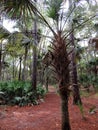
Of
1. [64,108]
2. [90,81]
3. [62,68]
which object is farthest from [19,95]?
[90,81]

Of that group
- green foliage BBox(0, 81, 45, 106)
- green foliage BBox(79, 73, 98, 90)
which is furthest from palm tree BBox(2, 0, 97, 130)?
green foliage BBox(79, 73, 98, 90)

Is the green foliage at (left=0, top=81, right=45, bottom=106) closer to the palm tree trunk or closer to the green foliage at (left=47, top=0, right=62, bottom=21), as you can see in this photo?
the palm tree trunk

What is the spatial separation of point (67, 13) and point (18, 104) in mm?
6816

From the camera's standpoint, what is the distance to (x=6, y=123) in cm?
689

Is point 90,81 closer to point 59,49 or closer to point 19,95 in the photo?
point 19,95

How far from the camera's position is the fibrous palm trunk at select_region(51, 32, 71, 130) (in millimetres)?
5477

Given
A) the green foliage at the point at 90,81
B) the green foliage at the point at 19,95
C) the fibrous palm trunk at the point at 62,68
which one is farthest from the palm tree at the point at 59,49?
the green foliage at the point at 90,81

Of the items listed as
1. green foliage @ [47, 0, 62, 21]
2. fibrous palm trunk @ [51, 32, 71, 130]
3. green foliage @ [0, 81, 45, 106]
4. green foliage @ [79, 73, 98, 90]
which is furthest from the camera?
green foliage @ [79, 73, 98, 90]

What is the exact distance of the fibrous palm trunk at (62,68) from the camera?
5.48m

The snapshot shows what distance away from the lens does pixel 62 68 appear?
5.47 m

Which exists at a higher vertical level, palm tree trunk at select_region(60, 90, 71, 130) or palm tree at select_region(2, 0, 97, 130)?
palm tree at select_region(2, 0, 97, 130)

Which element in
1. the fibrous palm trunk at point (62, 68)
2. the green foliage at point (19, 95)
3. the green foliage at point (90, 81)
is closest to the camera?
the fibrous palm trunk at point (62, 68)

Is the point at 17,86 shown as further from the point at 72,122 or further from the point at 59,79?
the point at 59,79

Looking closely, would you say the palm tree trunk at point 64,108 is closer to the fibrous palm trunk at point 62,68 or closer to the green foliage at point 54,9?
the fibrous palm trunk at point 62,68
